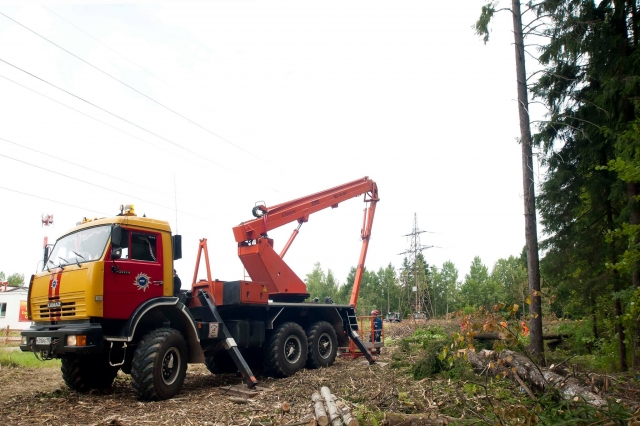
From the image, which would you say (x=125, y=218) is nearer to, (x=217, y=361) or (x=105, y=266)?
(x=105, y=266)

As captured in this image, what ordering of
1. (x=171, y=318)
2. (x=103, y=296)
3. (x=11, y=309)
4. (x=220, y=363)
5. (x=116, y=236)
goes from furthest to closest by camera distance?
1. (x=11, y=309)
2. (x=220, y=363)
3. (x=171, y=318)
4. (x=116, y=236)
5. (x=103, y=296)

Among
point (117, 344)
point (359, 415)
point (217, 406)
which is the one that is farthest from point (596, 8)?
point (117, 344)

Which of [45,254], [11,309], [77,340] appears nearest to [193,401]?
[77,340]

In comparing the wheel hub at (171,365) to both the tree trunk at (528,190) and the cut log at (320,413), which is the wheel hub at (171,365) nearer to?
the cut log at (320,413)

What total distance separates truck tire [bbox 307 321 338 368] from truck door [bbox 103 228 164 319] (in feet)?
14.7

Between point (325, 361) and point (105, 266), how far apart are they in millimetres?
6311

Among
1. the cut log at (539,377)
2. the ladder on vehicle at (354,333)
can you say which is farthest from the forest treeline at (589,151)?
the ladder on vehicle at (354,333)

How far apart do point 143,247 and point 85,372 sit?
2.63 m

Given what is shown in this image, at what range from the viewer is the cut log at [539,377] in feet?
19.0

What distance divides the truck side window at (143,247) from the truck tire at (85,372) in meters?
2.11

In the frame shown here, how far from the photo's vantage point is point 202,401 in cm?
838

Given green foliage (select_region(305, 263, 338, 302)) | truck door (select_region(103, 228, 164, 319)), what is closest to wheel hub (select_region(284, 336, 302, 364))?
truck door (select_region(103, 228, 164, 319))

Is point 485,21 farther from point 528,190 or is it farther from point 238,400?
point 238,400

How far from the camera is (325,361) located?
12461 millimetres
